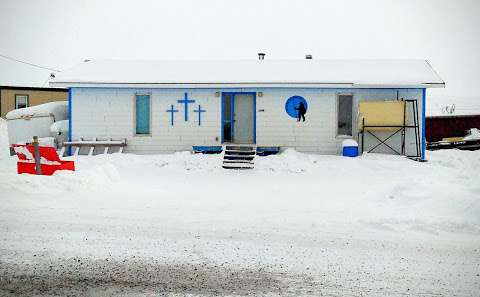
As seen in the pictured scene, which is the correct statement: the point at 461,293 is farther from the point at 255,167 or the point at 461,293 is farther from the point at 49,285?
the point at 255,167

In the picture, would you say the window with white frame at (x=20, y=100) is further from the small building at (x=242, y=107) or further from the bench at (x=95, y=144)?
the bench at (x=95, y=144)

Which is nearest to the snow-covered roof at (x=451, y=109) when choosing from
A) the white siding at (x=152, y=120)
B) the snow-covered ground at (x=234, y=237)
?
the white siding at (x=152, y=120)

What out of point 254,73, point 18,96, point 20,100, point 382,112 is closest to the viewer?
point 382,112

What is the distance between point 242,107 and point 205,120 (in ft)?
5.86

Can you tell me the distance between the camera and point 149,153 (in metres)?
17.6

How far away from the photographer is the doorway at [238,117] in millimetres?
17766

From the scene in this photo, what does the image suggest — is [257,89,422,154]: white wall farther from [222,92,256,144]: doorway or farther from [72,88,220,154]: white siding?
[72,88,220,154]: white siding

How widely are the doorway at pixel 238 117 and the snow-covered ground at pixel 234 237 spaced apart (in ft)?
20.6

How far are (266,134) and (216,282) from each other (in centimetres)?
1314

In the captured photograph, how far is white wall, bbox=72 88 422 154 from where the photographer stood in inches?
675

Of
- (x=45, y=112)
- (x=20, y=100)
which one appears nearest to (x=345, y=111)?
(x=45, y=112)

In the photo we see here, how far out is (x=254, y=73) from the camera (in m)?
18.1

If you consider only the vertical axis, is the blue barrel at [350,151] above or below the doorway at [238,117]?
below

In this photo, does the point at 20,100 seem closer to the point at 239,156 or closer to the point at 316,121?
the point at 239,156
